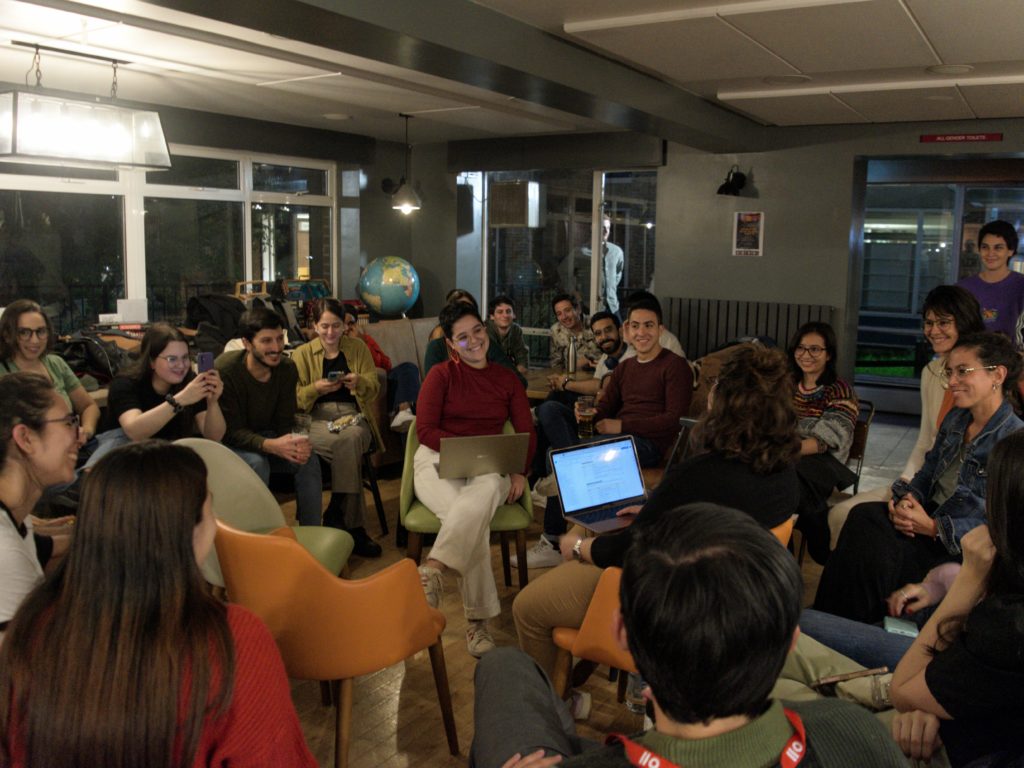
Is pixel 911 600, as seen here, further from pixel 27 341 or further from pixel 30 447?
pixel 27 341

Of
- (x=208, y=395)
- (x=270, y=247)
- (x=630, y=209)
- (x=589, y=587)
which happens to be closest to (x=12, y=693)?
(x=589, y=587)

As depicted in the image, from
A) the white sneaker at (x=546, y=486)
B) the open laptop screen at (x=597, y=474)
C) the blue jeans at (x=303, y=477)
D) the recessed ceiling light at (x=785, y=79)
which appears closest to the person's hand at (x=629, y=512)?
the open laptop screen at (x=597, y=474)

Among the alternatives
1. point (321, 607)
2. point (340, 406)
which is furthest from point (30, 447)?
point (340, 406)

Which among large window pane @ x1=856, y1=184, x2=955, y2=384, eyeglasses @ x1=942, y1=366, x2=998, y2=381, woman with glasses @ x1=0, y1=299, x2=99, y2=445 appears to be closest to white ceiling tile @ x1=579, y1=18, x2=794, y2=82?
eyeglasses @ x1=942, y1=366, x2=998, y2=381

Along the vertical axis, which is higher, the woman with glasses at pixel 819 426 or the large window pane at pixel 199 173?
the large window pane at pixel 199 173

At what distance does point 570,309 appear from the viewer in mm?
6664

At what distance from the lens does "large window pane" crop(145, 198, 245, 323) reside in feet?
25.1

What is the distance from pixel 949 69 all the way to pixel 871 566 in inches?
121

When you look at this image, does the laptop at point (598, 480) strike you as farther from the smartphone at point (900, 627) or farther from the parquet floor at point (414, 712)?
the smartphone at point (900, 627)

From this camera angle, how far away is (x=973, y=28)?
12.8 feet

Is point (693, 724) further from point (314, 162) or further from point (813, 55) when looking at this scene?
point (314, 162)

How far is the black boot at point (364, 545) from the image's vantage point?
4.65m

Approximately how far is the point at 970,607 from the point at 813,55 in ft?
11.3

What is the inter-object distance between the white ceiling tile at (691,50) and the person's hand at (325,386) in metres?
2.18
